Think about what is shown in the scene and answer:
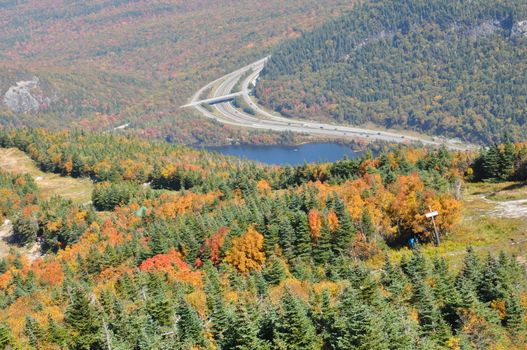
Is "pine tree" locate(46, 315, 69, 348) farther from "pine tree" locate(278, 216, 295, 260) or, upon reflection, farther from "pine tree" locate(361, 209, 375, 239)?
"pine tree" locate(361, 209, 375, 239)

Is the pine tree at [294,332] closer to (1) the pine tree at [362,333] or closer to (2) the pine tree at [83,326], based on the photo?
(1) the pine tree at [362,333]

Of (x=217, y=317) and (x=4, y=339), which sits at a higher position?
(x=4, y=339)

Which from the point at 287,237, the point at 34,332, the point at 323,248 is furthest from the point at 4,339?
the point at 323,248

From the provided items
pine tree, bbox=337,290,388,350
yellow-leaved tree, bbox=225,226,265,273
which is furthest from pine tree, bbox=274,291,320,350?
yellow-leaved tree, bbox=225,226,265,273

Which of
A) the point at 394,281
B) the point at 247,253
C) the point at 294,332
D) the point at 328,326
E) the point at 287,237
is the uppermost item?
the point at 294,332

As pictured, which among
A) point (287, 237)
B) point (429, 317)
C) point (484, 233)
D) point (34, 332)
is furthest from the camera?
point (287, 237)

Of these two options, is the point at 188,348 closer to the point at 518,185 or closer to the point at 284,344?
the point at 284,344

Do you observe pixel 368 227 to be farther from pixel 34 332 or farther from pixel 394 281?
pixel 34 332

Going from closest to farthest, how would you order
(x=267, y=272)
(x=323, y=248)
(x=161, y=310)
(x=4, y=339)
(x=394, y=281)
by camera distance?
(x=4, y=339) → (x=394, y=281) → (x=161, y=310) → (x=267, y=272) → (x=323, y=248)
